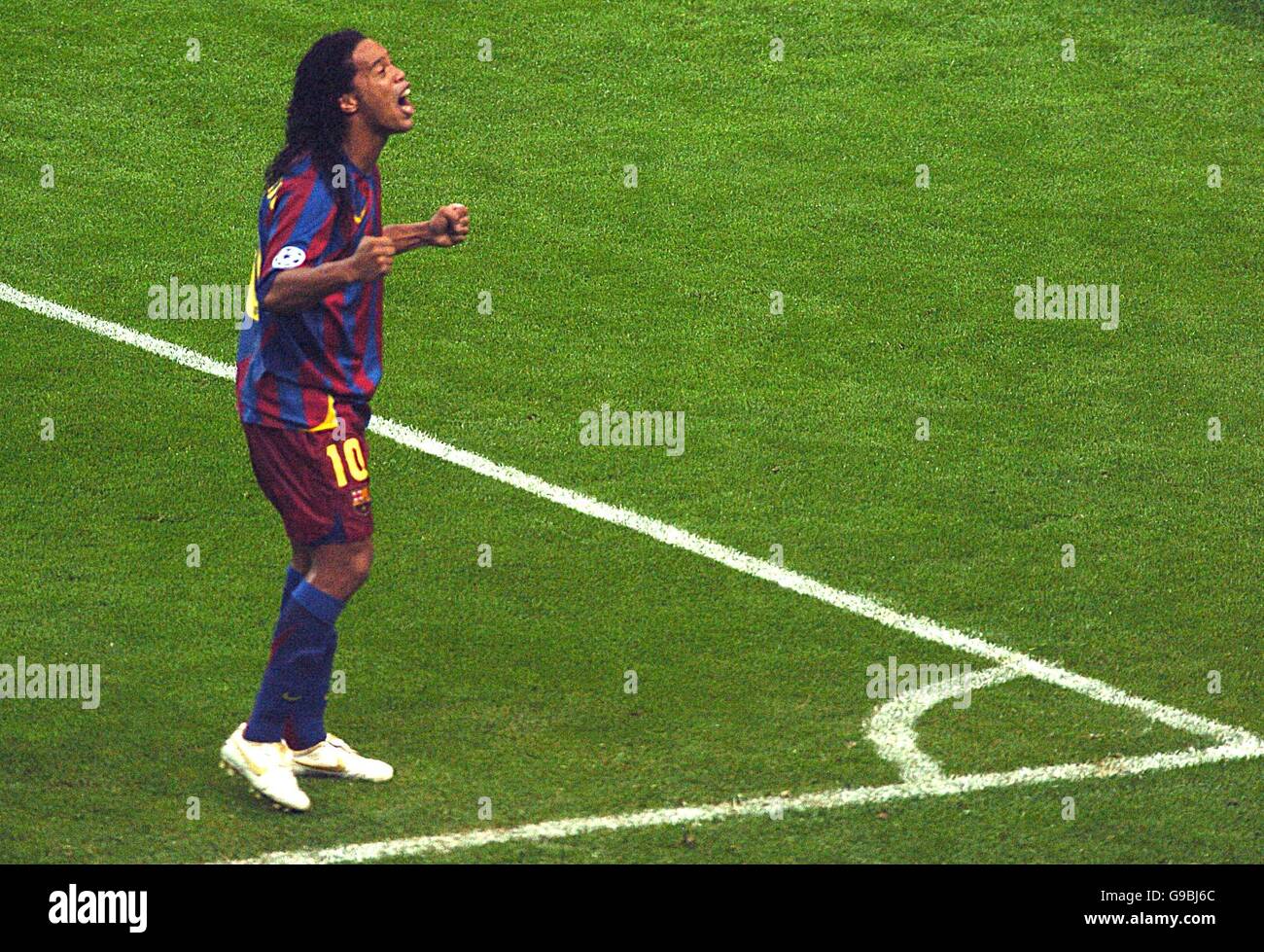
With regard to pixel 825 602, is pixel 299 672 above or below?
below

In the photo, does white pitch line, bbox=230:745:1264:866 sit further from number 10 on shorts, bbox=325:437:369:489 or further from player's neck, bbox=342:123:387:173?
player's neck, bbox=342:123:387:173

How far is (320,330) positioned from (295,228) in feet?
1.24

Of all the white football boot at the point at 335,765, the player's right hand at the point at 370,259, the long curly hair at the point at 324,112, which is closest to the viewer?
the player's right hand at the point at 370,259

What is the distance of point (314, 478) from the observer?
6469mm

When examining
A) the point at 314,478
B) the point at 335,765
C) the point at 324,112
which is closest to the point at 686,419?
the point at 335,765

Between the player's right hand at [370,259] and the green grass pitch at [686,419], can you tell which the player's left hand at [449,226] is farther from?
the green grass pitch at [686,419]

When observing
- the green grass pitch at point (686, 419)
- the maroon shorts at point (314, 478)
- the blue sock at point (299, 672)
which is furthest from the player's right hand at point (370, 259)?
the green grass pitch at point (686, 419)

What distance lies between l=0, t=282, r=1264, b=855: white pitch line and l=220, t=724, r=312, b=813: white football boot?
311 mm

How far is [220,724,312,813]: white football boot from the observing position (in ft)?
21.9

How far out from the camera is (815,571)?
8.59 metres

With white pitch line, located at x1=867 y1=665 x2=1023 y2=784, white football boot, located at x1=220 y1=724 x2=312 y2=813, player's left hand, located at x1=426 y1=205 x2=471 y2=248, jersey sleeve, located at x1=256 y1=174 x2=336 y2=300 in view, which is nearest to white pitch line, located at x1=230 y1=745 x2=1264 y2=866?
white pitch line, located at x1=867 y1=665 x2=1023 y2=784

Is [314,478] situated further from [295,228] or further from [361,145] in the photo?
[361,145]

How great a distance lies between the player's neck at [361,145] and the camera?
6430 millimetres

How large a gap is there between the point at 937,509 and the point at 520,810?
3279mm
